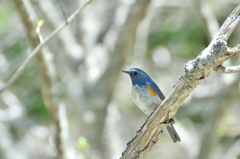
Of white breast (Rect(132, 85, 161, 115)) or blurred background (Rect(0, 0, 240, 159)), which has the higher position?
blurred background (Rect(0, 0, 240, 159))

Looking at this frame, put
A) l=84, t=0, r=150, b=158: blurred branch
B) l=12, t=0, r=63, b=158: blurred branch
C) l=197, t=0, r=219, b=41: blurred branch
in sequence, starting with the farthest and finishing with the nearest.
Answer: l=197, t=0, r=219, b=41: blurred branch, l=84, t=0, r=150, b=158: blurred branch, l=12, t=0, r=63, b=158: blurred branch

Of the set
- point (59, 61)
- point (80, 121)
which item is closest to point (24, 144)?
point (80, 121)

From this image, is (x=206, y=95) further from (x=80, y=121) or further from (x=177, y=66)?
(x=80, y=121)

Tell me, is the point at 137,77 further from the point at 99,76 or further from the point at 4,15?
the point at 4,15

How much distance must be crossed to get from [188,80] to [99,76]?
423 centimetres

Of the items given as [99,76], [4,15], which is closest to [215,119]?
[99,76]

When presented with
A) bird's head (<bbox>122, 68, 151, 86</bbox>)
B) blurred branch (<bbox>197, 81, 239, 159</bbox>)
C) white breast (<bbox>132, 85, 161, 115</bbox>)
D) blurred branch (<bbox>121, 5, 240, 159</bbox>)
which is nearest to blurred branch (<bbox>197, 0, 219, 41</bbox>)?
blurred branch (<bbox>197, 81, 239, 159</bbox>)

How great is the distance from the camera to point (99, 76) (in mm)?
6324

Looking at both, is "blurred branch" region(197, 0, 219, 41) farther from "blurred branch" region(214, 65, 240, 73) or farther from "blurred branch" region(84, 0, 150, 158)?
"blurred branch" region(214, 65, 240, 73)

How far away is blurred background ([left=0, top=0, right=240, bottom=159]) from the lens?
538 cm

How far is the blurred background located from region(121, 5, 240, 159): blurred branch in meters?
1.77

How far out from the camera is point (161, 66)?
8016 millimetres

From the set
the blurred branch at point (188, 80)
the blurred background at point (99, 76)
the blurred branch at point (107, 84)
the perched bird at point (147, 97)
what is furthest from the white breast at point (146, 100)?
the blurred branch at point (107, 84)

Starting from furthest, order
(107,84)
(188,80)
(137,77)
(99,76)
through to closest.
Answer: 1. (99,76)
2. (107,84)
3. (137,77)
4. (188,80)
